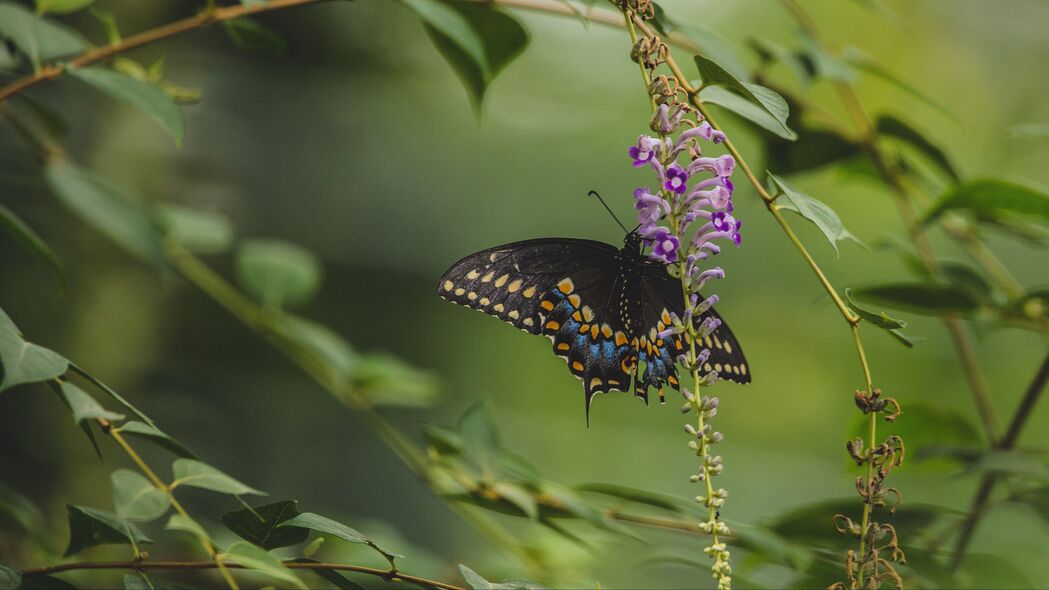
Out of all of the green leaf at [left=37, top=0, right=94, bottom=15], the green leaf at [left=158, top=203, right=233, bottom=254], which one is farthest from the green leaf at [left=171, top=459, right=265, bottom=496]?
the green leaf at [left=158, top=203, right=233, bottom=254]

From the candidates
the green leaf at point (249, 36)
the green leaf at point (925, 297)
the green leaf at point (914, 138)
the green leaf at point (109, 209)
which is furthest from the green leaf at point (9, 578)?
the green leaf at point (914, 138)

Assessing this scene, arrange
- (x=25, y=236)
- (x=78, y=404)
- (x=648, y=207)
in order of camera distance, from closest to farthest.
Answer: (x=78, y=404) < (x=648, y=207) < (x=25, y=236)

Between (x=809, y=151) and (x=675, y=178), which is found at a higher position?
(x=809, y=151)

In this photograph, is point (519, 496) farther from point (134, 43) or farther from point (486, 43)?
point (134, 43)

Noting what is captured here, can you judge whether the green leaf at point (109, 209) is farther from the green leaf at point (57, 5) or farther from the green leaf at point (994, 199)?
the green leaf at point (994, 199)

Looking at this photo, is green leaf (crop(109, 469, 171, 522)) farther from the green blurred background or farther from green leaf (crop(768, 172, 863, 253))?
the green blurred background

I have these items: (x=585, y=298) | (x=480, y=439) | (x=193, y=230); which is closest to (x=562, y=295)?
(x=585, y=298)
